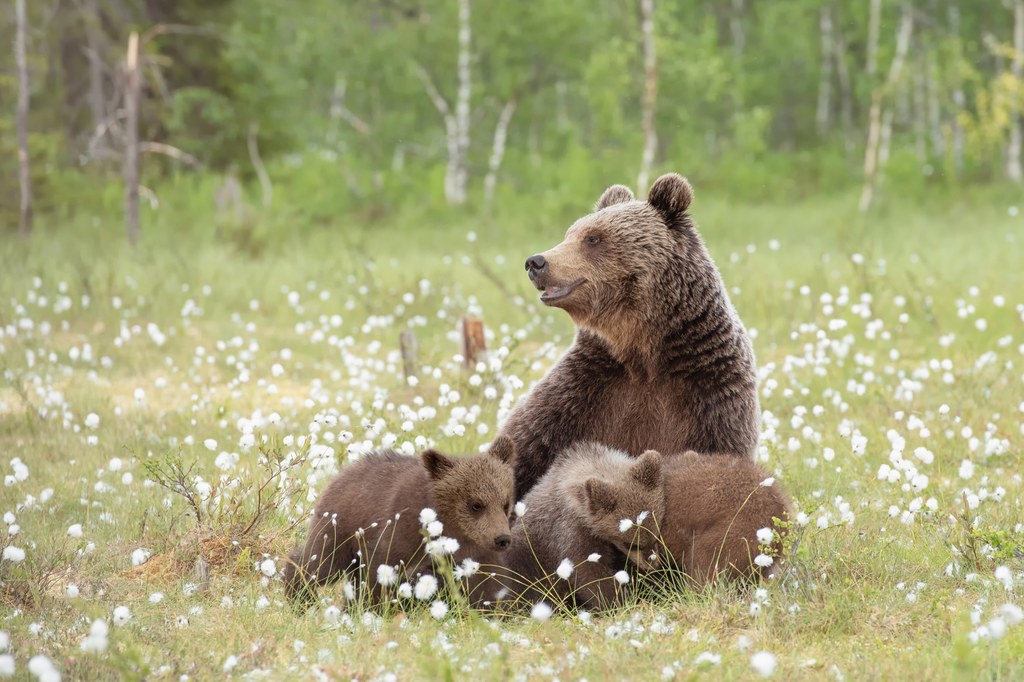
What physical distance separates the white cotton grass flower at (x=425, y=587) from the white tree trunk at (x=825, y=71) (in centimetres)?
3486

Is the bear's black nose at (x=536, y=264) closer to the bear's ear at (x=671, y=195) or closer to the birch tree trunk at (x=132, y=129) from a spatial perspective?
the bear's ear at (x=671, y=195)

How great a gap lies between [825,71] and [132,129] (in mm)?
25439

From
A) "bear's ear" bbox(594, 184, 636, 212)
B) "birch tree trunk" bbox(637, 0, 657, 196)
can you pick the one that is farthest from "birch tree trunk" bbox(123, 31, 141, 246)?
"bear's ear" bbox(594, 184, 636, 212)

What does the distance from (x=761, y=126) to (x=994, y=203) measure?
6103mm

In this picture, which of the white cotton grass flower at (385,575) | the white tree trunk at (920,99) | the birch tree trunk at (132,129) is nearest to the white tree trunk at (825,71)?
the white tree trunk at (920,99)

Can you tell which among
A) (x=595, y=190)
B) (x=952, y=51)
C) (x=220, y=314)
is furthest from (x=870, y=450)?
(x=952, y=51)

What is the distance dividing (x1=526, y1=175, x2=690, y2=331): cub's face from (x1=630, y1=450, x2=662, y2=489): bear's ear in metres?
0.95

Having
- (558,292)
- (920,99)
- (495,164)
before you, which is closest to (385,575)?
(558,292)

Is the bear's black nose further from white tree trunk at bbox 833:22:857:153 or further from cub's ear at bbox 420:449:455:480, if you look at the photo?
white tree trunk at bbox 833:22:857:153

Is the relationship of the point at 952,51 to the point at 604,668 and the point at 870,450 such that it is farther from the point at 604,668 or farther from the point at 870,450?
the point at 604,668

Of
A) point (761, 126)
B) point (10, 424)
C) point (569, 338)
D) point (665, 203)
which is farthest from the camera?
point (761, 126)

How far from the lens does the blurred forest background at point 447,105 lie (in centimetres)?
2411

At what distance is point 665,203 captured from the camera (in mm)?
5770

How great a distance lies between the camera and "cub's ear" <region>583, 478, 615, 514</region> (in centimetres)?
488
